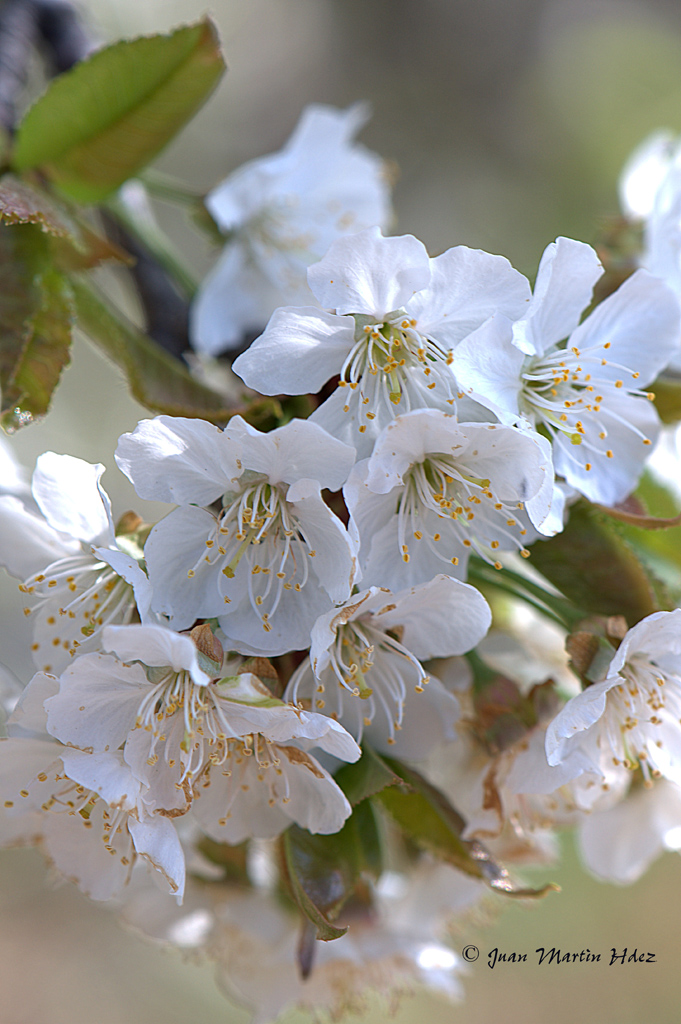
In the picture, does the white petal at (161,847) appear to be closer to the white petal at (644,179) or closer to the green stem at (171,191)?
the green stem at (171,191)

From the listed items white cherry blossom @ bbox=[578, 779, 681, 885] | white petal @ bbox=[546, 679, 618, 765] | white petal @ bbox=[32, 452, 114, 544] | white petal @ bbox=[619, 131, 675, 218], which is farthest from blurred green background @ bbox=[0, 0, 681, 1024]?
white petal @ bbox=[546, 679, 618, 765]

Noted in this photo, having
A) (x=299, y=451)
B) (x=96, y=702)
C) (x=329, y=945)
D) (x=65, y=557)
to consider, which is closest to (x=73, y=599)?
(x=65, y=557)

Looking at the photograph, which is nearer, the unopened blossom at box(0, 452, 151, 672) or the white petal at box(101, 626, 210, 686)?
the white petal at box(101, 626, 210, 686)

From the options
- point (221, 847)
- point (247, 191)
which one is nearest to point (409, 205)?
point (247, 191)

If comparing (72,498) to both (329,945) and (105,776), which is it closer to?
(105,776)

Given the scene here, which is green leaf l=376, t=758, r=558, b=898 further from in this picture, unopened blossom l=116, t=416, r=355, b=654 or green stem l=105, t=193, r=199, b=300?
green stem l=105, t=193, r=199, b=300
